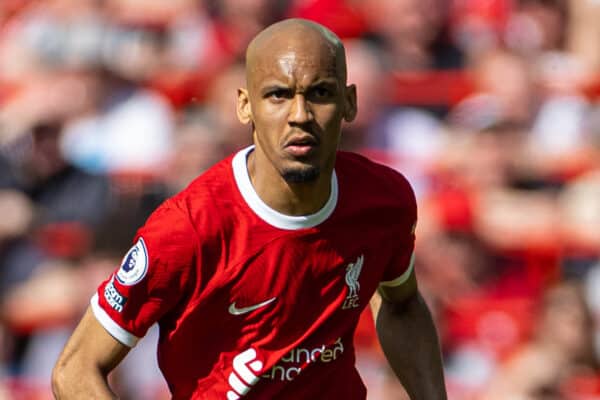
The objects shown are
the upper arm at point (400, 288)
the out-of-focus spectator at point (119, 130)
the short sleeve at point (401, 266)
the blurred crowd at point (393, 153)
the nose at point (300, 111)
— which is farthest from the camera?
the out-of-focus spectator at point (119, 130)

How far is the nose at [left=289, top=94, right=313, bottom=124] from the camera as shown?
3668 millimetres

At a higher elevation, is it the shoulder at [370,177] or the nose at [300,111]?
the nose at [300,111]

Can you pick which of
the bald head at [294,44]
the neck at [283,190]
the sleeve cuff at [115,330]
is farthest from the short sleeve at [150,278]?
the bald head at [294,44]

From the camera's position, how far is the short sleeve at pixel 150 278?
3695mm

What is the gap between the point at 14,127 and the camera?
8.86 metres

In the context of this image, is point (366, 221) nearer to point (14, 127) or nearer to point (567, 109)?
point (567, 109)

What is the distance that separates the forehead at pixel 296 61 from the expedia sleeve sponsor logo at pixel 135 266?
595mm

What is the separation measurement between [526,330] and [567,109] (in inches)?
63.0

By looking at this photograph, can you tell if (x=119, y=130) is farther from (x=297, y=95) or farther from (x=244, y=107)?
(x=297, y=95)

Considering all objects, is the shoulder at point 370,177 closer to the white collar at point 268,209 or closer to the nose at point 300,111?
the white collar at point 268,209

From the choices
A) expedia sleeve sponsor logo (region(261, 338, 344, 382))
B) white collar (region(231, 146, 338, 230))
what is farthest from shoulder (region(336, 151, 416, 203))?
expedia sleeve sponsor logo (region(261, 338, 344, 382))

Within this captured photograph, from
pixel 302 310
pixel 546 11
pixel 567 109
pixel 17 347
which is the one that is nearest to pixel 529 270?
pixel 567 109

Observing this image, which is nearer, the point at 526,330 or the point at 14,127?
the point at 526,330

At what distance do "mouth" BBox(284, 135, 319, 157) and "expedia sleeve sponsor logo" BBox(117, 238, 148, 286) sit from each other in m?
0.51
